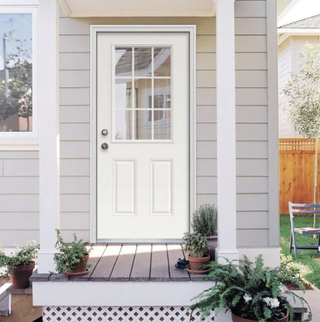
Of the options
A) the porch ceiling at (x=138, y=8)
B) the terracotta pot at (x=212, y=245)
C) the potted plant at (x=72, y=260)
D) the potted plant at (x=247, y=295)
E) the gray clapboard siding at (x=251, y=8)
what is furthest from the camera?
the gray clapboard siding at (x=251, y=8)

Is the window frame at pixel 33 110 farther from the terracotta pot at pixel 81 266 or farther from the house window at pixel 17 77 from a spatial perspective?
the terracotta pot at pixel 81 266

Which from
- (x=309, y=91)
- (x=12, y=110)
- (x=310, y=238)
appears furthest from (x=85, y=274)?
(x=309, y=91)

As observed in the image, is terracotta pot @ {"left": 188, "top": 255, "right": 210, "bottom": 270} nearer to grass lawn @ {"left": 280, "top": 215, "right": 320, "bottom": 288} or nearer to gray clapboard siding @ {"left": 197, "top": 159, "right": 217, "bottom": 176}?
gray clapboard siding @ {"left": 197, "top": 159, "right": 217, "bottom": 176}

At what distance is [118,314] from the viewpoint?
103 inches

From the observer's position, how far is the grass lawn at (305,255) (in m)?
3.86

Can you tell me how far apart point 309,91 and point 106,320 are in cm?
519

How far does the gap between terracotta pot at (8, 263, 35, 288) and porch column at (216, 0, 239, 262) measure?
141 centimetres

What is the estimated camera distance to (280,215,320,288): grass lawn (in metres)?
3.86

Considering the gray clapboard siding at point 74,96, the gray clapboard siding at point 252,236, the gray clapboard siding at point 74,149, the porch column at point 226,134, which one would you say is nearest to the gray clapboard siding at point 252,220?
the gray clapboard siding at point 252,236

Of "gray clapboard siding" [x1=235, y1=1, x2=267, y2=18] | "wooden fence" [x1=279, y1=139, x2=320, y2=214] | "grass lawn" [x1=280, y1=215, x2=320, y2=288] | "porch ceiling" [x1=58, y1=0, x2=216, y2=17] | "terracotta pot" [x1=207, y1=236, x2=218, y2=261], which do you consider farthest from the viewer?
"wooden fence" [x1=279, y1=139, x2=320, y2=214]

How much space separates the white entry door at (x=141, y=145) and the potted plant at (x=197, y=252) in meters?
0.92

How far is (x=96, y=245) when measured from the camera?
3.42 m

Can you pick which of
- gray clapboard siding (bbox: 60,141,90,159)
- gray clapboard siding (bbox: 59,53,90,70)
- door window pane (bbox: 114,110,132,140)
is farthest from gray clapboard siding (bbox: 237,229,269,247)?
gray clapboard siding (bbox: 59,53,90,70)

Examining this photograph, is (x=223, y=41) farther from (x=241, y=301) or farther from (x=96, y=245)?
(x=96, y=245)
